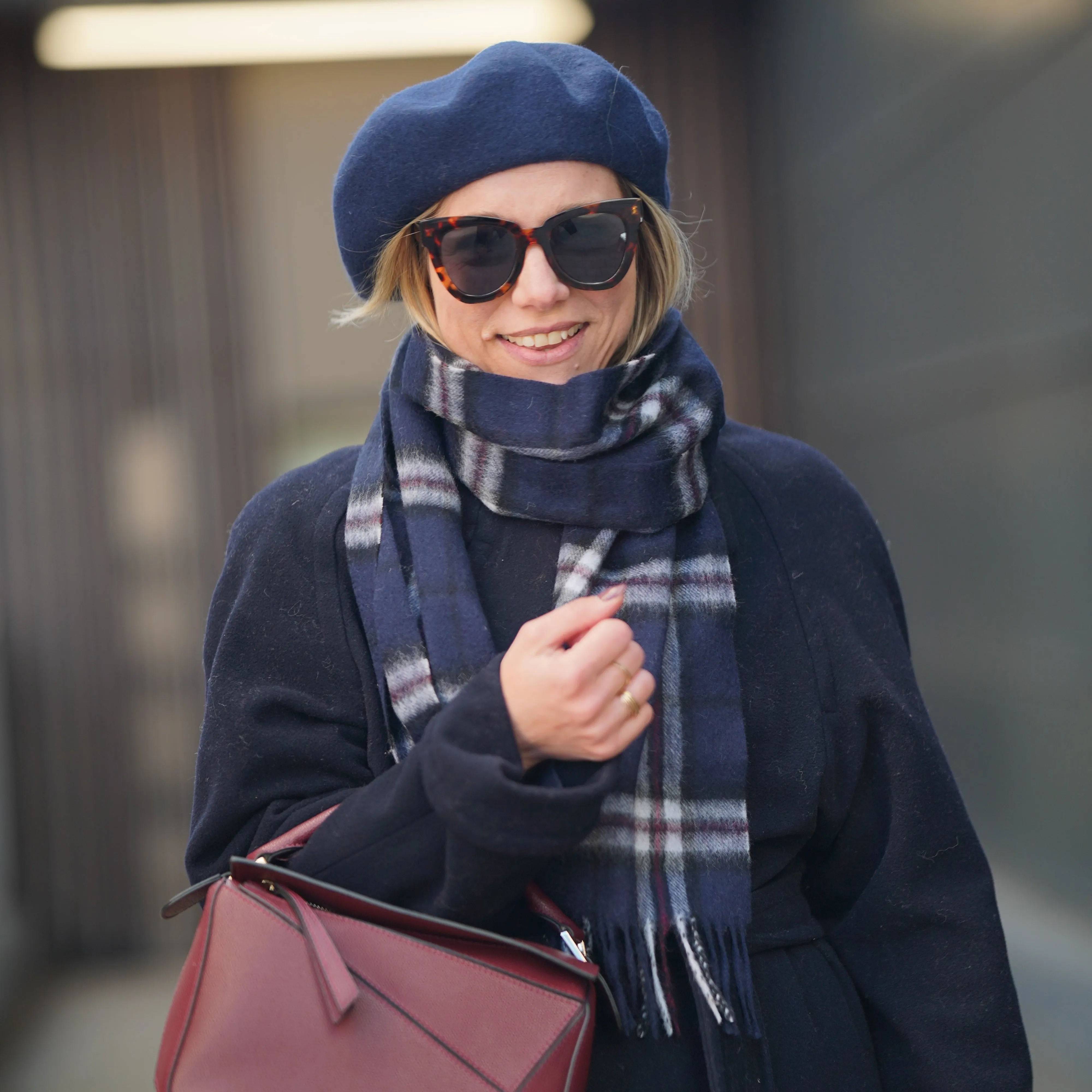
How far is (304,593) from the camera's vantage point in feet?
4.42

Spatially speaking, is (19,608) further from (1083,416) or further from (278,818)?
(1083,416)

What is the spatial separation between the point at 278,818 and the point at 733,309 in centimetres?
311

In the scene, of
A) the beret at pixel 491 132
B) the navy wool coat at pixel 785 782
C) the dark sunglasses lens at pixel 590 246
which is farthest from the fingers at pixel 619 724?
the beret at pixel 491 132

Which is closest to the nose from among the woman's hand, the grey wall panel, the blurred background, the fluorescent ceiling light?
the woman's hand

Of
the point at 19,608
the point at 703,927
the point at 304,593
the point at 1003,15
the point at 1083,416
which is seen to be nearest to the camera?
the point at 703,927

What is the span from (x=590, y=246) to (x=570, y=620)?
1.53 feet

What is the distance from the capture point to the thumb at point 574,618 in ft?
3.53

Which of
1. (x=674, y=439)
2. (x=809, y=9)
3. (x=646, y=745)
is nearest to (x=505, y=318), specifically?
(x=674, y=439)

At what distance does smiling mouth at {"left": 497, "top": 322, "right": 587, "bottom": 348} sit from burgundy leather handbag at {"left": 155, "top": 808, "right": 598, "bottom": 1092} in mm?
655

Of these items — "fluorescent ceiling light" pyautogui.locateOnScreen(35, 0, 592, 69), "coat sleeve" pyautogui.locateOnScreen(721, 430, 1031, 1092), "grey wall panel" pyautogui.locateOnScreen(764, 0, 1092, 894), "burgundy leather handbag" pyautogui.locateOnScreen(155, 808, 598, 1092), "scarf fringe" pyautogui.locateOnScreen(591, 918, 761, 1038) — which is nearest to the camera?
"burgundy leather handbag" pyautogui.locateOnScreen(155, 808, 598, 1092)

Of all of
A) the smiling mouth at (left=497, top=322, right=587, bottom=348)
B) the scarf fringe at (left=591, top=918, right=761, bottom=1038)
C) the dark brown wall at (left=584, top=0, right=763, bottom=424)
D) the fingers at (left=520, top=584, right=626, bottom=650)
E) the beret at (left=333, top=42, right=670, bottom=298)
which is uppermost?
the dark brown wall at (left=584, top=0, right=763, bottom=424)

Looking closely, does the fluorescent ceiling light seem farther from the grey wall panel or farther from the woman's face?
the woman's face

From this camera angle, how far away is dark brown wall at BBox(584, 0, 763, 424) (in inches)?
156

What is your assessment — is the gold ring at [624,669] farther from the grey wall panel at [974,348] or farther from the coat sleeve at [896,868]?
the grey wall panel at [974,348]
